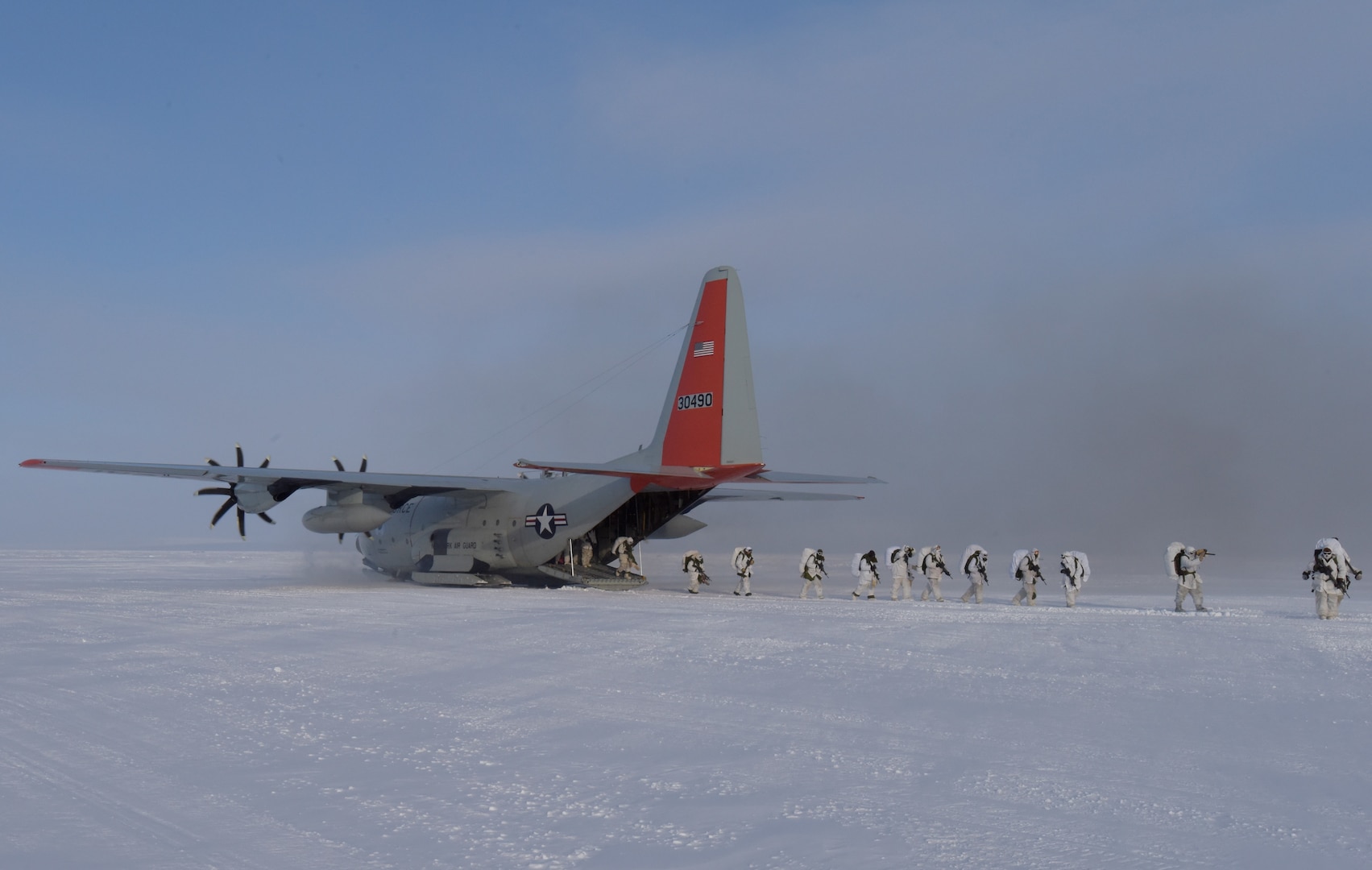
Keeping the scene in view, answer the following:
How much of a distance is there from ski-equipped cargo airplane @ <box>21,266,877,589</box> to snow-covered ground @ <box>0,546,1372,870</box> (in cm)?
620

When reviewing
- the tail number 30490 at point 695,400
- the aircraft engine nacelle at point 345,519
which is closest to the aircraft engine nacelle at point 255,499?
the aircraft engine nacelle at point 345,519

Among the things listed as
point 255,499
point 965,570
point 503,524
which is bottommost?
point 965,570

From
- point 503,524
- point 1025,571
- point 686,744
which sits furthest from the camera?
point 503,524

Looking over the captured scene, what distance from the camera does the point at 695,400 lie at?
21203 millimetres

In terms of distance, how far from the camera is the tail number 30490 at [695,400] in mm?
20969

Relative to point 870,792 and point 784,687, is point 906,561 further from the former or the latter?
point 870,792

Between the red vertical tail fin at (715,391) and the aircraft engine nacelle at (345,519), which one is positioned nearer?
the red vertical tail fin at (715,391)

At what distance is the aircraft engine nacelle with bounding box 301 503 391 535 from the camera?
83.5ft

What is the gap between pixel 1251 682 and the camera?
10.2m

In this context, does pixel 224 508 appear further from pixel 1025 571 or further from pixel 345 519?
pixel 1025 571

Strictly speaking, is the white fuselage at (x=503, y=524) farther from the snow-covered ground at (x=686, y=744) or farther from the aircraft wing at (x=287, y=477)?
the snow-covered ground at (x=686, y=744)

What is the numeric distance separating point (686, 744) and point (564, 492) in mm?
16494

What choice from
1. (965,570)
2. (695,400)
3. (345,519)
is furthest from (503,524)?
(965,570)

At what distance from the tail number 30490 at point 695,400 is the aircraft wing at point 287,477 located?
5943mm
